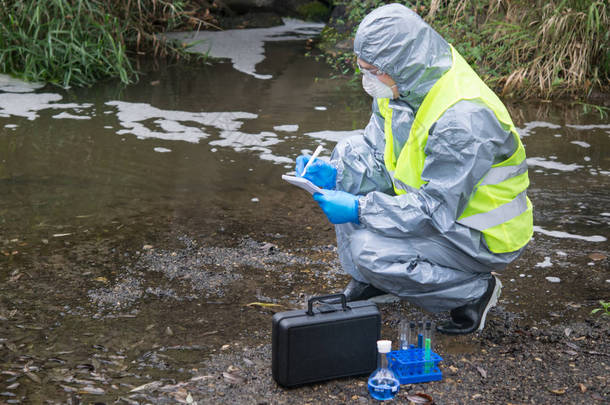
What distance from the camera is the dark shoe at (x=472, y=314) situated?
2.95 meters

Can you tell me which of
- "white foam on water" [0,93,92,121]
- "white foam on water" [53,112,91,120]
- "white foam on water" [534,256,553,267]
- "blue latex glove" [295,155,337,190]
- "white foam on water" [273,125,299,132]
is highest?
"blue latex glove" [295,155,337,190]

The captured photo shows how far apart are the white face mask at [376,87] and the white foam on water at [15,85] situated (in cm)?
498

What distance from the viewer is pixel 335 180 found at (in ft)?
10.9

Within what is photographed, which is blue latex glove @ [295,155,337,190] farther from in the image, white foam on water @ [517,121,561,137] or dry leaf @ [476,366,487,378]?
white foam on water @ [517,121,561,137]

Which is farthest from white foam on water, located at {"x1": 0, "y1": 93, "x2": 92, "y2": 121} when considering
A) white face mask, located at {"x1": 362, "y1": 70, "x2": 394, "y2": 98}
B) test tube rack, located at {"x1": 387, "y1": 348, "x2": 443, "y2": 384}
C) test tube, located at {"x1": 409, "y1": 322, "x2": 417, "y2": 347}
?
test tube rack, located at {"x1": 387, "y1": 348, "x2": 443, "y2": 384}

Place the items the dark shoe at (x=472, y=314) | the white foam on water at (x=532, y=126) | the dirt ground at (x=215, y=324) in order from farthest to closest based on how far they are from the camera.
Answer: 1. the white foam on water at (x=532, y=126)
2. the dark shoe at (x=472, y=314)
3. the dirt ground at (x=215, y=324)

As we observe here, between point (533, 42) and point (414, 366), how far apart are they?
5.06 m

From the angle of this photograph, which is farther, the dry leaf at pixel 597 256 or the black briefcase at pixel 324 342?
the dry leaf at pixel 597 256

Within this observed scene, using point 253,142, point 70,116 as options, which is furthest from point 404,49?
point 70,116

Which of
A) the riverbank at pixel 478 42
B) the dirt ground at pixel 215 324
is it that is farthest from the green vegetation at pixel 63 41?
the dirt ground at pixel 215 324

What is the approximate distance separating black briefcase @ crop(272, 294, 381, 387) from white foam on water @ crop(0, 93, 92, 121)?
440cm

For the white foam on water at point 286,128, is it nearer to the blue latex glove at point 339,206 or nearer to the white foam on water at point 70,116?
the white foam on water at point 70,116

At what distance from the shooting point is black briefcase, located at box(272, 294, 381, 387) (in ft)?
8.16

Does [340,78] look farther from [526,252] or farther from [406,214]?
[406,214]
